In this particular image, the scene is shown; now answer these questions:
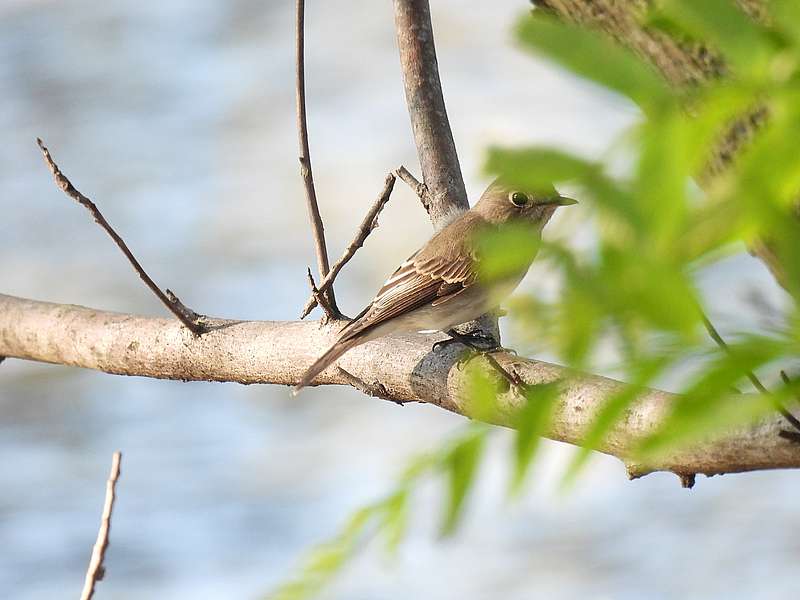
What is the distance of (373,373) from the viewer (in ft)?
4.44

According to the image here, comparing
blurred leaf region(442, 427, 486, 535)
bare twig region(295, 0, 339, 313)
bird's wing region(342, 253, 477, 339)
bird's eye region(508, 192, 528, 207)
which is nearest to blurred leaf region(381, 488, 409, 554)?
blurred leaf region(442, 427, 486, 535)

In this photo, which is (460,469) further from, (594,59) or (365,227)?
(365,227)

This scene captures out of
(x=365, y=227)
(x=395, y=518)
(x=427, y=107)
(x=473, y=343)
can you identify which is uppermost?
(x=427, y=107)

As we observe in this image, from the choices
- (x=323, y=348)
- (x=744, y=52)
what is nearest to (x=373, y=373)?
(x=323, y=348)

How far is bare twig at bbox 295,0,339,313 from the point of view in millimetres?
1360

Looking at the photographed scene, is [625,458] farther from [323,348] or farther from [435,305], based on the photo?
[435,305]

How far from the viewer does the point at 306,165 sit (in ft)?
4.46

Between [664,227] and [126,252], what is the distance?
114 cm

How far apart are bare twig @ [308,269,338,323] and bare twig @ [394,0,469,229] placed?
29 centimetres

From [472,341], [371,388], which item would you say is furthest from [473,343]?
[371,388]

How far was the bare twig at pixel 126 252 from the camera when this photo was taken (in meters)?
1.22

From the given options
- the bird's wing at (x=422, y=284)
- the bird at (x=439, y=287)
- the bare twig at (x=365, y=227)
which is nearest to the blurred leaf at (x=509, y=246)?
the bare twig at (x=365, y=227)

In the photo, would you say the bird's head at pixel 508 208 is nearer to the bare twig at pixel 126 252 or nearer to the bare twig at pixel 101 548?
the bare twig at pixel 126 252

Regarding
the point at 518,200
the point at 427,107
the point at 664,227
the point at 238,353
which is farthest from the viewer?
the point at 518,200
